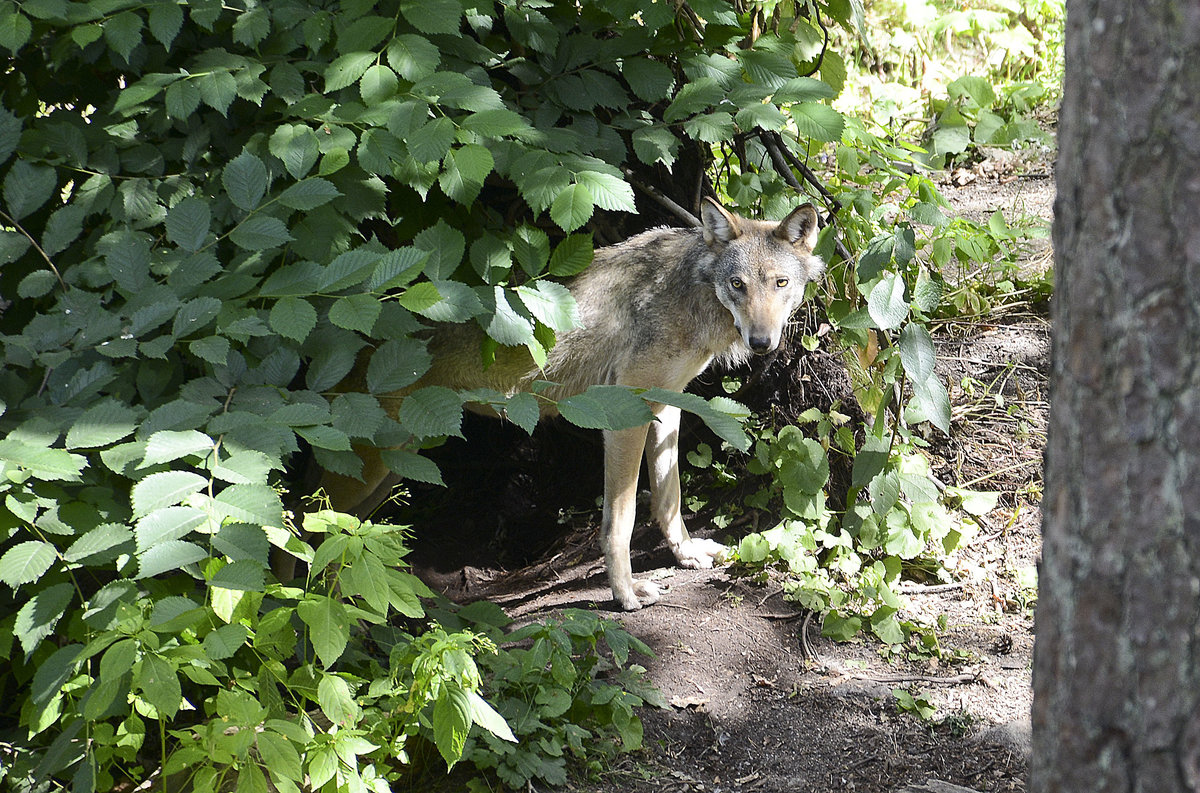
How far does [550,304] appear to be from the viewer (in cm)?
334

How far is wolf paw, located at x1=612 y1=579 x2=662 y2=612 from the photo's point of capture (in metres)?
5.04

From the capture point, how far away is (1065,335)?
165 cm

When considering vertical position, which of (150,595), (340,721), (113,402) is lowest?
(340,721)

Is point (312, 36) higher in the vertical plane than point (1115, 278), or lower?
higher

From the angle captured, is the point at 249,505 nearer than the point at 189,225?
Yes

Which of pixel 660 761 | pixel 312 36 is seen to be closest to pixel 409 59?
pixel 312 36

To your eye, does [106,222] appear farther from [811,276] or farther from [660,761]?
[811,276]

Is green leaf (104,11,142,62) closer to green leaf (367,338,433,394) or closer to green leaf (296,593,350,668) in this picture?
green leaf (367,338,433,394)

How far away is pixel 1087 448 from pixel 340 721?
6.71 ft

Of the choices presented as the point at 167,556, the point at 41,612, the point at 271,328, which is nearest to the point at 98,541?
the point at 41,612

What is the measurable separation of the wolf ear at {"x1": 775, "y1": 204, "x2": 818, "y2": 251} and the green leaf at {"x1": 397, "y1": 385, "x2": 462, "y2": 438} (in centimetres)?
265

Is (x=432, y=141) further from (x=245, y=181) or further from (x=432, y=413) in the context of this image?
(x=432, y=413)

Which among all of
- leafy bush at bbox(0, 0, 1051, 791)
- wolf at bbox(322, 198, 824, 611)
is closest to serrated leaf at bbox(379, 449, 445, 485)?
leafy bush at bbox(0, 0, 1051, 791)

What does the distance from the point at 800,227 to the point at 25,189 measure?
352 centimetres
